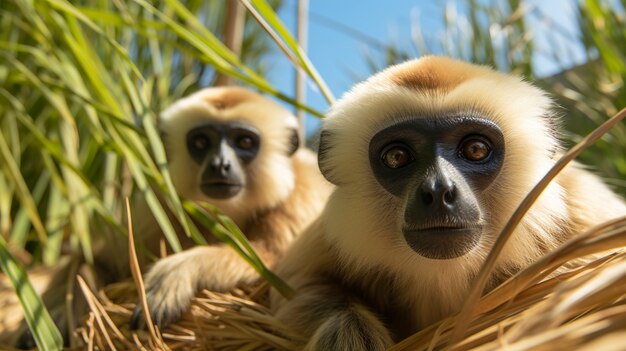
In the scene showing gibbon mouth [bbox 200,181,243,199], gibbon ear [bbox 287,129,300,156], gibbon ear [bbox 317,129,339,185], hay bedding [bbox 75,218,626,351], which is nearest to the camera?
hay bedding [bbox 75,218,626,351]

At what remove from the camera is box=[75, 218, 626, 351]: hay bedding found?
100cm

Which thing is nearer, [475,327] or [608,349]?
[608,349]

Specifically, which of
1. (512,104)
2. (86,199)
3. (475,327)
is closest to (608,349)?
(475,327)

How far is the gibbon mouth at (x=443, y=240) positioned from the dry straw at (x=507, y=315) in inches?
9.6

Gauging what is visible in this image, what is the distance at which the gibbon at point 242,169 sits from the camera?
3.28 meters

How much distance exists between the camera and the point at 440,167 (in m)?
1.87

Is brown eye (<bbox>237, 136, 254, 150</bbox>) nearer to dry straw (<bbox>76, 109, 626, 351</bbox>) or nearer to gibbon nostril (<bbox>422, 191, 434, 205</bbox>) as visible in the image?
dry straw (<bbox>76, 109, 626, 351</bbox>)

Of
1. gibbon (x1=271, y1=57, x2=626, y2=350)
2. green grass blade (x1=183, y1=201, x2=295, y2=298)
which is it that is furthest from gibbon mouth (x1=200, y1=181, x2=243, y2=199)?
gibbon (x1=271, y1=57, x2=626, y2=350)

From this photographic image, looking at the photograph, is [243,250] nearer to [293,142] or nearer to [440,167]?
[440,167]

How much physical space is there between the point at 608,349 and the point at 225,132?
10.00 feet

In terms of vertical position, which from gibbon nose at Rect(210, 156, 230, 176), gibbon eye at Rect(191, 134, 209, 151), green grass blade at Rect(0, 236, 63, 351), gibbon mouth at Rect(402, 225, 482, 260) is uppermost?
gibbon eye at Rect(191, 134, 209, 151)

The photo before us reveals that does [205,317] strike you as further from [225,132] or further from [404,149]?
[225,132]

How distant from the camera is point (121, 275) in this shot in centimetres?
323

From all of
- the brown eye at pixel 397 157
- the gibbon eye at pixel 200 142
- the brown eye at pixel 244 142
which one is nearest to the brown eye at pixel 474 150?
the brown eye at pixel 397 157
